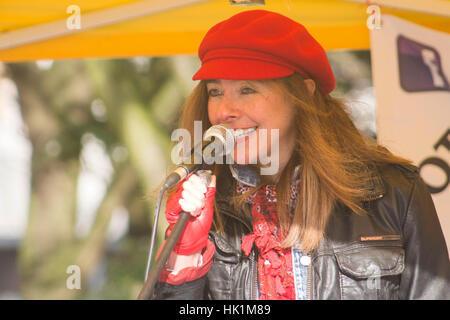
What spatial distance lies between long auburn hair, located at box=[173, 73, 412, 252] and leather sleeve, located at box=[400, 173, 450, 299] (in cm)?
17

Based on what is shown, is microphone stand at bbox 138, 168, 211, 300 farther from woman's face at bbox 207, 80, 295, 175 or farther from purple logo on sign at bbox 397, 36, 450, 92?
purple logo on sign at bbox 397, 36, 450, 92

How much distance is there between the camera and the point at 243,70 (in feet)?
5.51

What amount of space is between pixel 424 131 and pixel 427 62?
348mm

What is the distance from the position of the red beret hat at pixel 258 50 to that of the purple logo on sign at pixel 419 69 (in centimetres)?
85

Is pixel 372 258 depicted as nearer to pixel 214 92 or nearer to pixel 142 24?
pixel 214 92

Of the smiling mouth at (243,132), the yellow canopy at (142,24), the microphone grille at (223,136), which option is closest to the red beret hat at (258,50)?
the smiling mouth at (243,132)

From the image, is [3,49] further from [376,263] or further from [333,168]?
[376,263]

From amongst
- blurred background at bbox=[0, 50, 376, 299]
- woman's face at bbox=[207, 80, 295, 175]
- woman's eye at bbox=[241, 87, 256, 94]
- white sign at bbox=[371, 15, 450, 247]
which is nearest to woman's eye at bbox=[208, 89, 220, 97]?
woman's face at bbox=[207, 80, 295, 175]

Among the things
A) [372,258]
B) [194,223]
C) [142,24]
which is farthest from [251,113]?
Result: [142,24]

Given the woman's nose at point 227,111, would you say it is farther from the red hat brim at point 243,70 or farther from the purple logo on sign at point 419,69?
the purple logo on sign at point 419,69

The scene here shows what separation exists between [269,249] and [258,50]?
680 mm

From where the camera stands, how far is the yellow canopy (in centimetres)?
236
